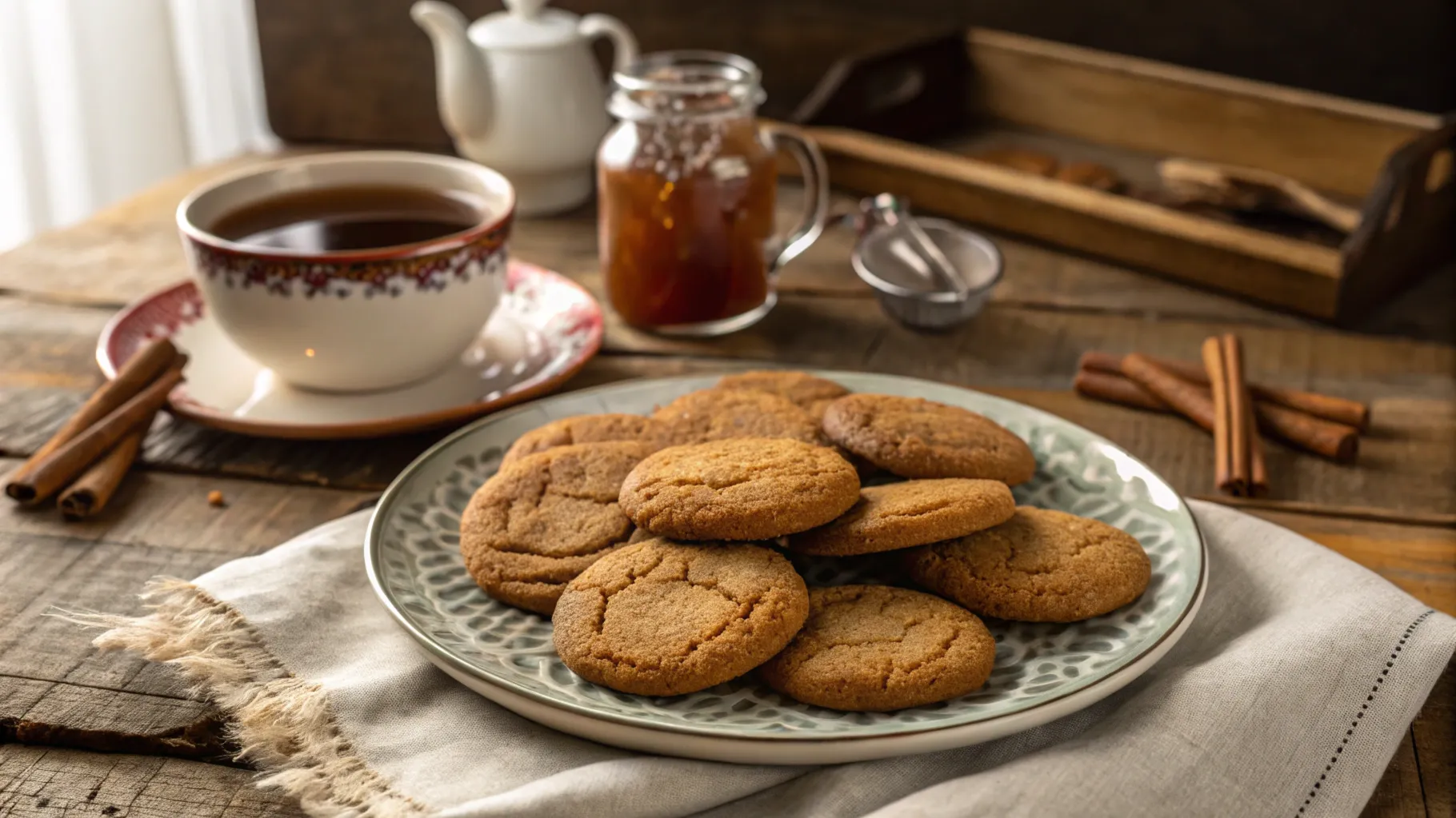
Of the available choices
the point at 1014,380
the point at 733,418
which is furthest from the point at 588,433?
the point at 1014,380

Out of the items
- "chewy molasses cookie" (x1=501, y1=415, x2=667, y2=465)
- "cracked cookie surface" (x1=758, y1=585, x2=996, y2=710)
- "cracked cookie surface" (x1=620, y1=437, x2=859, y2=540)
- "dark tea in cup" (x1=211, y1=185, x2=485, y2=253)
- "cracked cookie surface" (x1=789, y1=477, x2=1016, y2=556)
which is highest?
"dark tea in cup" (x1=211, y1=185, x2=485, y2=253)

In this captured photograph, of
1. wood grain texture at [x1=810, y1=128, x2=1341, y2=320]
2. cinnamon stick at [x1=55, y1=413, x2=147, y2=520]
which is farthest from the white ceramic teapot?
cinnamon stick at [x1=55, y1=413, x2=147, y2=520]

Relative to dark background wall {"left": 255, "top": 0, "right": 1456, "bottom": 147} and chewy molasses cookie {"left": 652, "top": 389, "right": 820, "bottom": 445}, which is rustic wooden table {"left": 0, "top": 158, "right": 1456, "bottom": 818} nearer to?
chewy molasses cookie {"left": 652, "top": 389, "right": 820, "bottom": 445}

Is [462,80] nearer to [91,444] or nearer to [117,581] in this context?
[91,444]

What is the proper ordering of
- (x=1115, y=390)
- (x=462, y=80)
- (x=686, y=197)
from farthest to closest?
1. (x=462, y=80)
2. (x=686, y=197)
3. (x=1115, y=390)

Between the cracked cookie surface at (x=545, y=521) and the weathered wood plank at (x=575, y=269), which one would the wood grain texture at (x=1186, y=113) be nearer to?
the weathered wood plank at (x=575, y=269)

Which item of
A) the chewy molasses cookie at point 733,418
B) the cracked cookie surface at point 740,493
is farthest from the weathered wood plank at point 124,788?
the chewy molasses cookie at point 733,418
